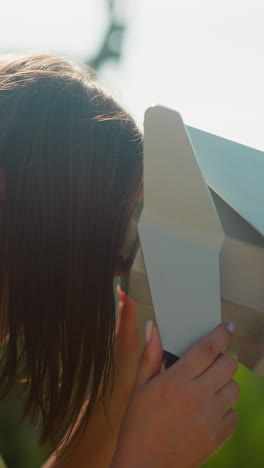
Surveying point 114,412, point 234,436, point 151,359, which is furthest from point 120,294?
point 234,436

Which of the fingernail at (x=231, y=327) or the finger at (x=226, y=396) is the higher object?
the fingernail at (x=231, y=327)

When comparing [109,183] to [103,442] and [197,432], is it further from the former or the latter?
[103,442]

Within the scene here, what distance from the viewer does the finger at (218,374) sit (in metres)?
0.54

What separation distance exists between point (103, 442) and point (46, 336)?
0.28m

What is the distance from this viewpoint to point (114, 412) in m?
0.87

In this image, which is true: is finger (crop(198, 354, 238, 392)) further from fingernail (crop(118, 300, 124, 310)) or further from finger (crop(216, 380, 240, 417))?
fingernail (crop(118, 300, 124, 310))

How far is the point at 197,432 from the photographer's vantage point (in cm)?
54

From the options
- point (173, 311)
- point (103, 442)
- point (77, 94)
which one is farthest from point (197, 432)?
point (77, 94)

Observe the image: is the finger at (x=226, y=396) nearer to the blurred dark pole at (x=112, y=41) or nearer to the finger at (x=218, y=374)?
the finger at (x=218, y=374)

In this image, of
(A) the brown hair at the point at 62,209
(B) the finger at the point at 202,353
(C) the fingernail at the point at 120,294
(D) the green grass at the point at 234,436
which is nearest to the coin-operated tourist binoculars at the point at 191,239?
(B) the finger at the point at 202,353

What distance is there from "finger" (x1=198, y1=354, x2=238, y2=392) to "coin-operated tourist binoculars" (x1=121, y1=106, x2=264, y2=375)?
0.14ft

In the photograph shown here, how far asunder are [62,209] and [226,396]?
0.34 meters

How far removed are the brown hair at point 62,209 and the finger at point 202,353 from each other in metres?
0.19

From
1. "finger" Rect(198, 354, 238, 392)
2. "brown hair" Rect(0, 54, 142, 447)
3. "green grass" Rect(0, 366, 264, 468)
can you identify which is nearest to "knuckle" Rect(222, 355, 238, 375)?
"finger" Rect(198, 354, 238, 392)
